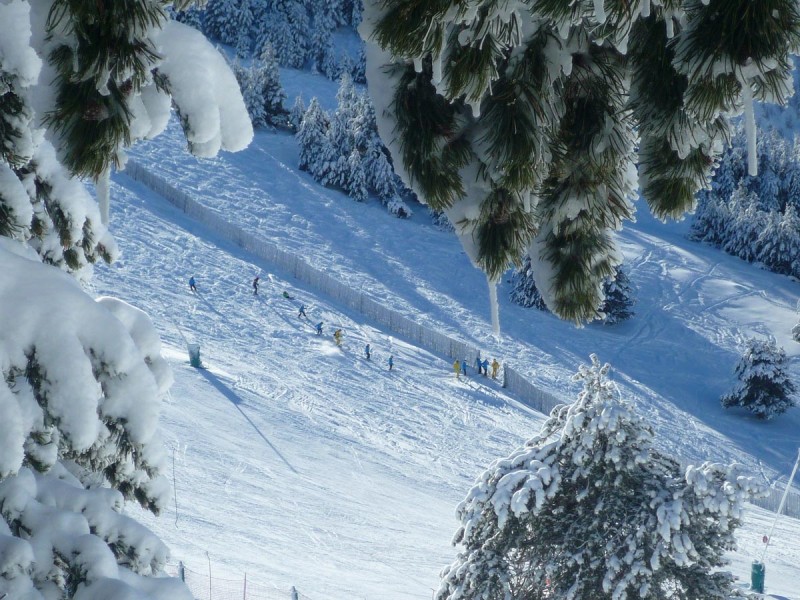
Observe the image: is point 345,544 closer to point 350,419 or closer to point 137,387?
point 350,419

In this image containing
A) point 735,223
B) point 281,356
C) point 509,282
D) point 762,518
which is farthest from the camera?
point 735,223

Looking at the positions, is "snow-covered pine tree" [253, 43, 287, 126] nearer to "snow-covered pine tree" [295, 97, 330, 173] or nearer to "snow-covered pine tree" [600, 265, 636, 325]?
"snow-covered pine tree" [295, 97, 330, 173]

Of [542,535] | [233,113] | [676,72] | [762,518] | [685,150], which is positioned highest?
[676,72]

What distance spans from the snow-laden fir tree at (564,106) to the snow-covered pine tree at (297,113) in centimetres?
4618

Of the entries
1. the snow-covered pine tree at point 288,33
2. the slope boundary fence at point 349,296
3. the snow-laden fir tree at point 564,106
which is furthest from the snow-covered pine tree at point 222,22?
the snow-laden fir tree at point 564,106

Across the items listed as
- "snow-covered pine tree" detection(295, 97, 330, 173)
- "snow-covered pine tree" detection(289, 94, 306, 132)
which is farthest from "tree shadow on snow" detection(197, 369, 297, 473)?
"snow-covered pine tree" detection(289, 94, 306, 132)

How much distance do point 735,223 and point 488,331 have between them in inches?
788

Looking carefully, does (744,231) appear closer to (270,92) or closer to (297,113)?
(297,113)

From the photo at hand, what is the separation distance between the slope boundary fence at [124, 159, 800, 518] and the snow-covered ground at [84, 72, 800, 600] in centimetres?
56

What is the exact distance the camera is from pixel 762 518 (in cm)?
2183

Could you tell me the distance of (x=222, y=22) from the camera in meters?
64.4

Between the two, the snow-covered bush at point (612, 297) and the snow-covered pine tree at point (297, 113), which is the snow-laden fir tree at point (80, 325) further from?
the snow-covered pine tree at point (297, 113)

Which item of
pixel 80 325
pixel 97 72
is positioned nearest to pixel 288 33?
pixel 80 325

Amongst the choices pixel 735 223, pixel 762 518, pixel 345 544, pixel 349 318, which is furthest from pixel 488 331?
pixel 735 223
